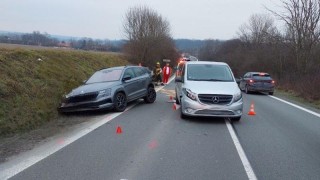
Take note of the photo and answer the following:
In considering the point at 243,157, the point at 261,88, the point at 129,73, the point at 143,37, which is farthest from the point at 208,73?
the point at 143,37

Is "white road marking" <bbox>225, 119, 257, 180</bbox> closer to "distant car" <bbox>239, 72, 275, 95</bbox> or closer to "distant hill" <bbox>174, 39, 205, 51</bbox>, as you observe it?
"distant car" <bbox>239, 72, 275, 95</bbox>

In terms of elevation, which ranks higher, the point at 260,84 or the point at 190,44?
the point at 190,44

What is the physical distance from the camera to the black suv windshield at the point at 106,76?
1452 centimetres

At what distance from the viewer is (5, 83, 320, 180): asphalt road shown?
6.32m

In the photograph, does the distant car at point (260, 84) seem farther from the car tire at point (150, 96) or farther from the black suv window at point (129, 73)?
the black suv window at point (129, 73)

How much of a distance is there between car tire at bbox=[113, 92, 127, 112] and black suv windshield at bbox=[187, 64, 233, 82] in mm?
2533

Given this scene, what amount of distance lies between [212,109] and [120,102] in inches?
152

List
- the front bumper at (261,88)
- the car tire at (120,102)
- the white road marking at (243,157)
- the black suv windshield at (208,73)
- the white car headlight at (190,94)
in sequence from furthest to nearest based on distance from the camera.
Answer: the front bumper at (261,88) < the car tire at (120,102) < the black suv windshield at (208,73) < the white car headlight at (190,94) < the white road marking at (243,157)

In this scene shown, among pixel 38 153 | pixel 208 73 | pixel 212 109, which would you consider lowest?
pixel 38 153

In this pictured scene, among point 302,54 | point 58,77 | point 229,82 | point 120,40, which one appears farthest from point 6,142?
point 120,40

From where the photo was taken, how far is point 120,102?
543 inches

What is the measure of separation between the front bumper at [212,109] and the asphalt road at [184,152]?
0.29 m

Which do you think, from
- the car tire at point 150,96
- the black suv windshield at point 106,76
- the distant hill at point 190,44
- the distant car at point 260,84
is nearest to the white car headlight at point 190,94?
the black suv windshield at point 106,76

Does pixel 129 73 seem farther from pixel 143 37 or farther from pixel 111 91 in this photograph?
pixel 143 37
